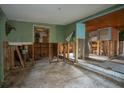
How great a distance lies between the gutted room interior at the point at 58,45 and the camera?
11.9ft

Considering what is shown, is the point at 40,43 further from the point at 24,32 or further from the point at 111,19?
the point at 111,19

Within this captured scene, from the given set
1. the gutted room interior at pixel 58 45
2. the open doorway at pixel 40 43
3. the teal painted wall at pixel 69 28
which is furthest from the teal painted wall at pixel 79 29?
the open doorway at pixel 40 43

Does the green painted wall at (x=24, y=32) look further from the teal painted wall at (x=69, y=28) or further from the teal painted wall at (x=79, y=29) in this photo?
the teal painted wall at (x=79, y=29)

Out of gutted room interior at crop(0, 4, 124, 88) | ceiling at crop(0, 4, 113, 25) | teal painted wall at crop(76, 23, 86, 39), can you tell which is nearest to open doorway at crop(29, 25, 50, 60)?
gutted room interior at crop(0, 4, 124, 88)

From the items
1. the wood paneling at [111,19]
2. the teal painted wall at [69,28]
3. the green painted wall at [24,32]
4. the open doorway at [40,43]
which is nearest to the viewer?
the wood paneling at [111,19]

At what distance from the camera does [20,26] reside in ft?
20.3

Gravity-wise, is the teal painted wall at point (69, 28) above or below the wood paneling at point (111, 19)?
below

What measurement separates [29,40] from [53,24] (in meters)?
1.64

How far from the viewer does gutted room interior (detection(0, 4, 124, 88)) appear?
3629 millimetres

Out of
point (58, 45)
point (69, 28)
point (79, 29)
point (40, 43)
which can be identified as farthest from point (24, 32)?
point (79, 29)

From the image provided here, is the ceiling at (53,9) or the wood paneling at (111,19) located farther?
the wood paneling at (111,19)

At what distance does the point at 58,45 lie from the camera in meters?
7.47
